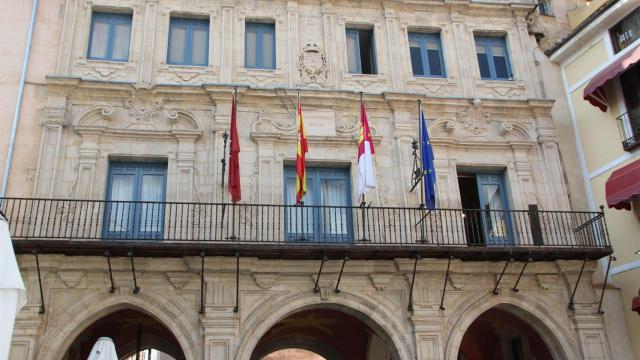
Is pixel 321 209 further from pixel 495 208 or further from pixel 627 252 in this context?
pixel 627 252

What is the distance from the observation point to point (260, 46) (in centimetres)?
1562

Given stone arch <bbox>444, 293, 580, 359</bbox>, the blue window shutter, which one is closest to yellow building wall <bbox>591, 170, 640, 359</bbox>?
stone arch <bbox>444, 293, 580, 359</bbox>

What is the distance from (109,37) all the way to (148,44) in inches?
40.5

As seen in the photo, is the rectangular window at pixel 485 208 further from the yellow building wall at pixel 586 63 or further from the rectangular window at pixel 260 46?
the rectangular window at pixel 260 46

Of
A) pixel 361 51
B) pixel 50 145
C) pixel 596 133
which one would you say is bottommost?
pixel 50 145

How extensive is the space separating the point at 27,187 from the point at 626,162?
13.0 metres

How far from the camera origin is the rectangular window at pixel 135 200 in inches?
517

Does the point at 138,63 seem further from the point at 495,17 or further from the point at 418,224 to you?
the point at 495,17

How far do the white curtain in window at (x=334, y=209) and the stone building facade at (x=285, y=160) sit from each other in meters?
0.28

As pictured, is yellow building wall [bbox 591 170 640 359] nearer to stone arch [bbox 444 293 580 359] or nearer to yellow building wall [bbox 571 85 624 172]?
yellow building wall [bbox 571 85 624 172]

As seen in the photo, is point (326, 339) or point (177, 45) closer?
point (177, 45)

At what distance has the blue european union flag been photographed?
13.0 metres

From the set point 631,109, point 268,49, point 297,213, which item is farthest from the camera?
point 268,49

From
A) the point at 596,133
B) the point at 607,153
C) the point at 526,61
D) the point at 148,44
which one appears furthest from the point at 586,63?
the point at 148,44
